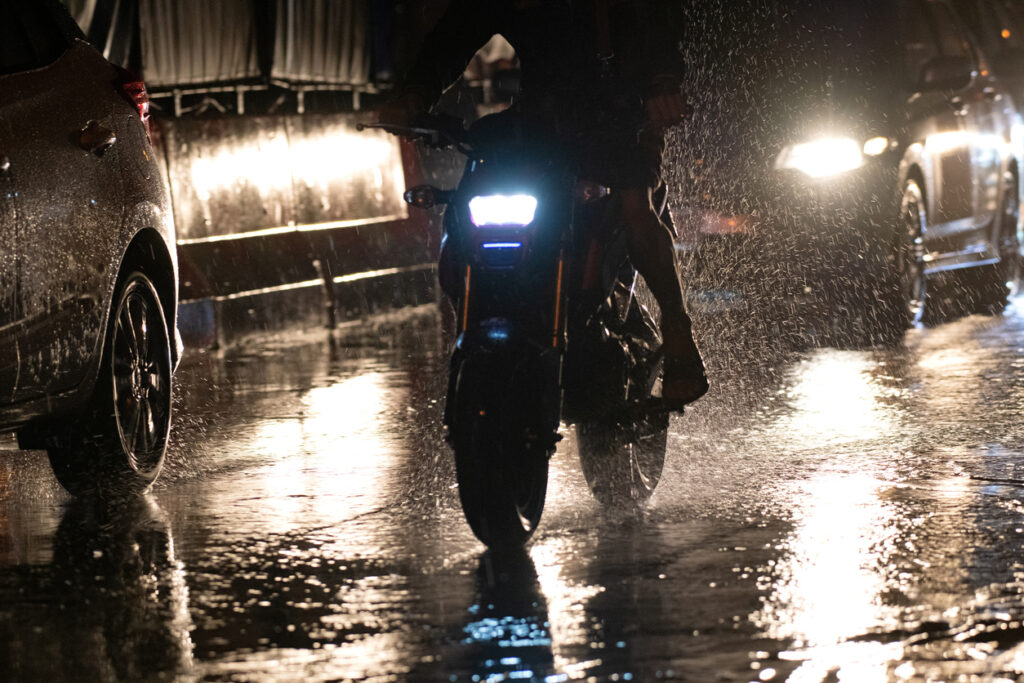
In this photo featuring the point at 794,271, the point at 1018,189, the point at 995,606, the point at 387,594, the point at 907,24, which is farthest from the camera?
the point at 1018,189

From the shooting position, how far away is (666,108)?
559cm

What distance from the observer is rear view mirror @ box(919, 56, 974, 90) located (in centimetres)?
1209

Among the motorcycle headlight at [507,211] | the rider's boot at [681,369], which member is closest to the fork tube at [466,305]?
the motorcycle headlight at [507,211]

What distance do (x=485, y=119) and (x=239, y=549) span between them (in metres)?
1.53

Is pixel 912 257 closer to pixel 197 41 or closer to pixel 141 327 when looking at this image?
pixel 197 41

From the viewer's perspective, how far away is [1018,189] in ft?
49.0

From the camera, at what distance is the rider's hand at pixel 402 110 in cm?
574

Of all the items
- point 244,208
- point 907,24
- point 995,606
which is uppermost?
point 907,24

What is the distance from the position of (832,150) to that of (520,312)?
671 cm

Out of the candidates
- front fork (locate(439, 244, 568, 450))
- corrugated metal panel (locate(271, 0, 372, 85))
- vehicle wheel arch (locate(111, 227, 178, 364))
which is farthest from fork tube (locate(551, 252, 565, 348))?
corrugated metal panel (locate(271, 0, 372, 85))

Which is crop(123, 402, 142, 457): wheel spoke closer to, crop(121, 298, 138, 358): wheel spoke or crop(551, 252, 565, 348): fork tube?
crop(121, 298, 138, 358): wheel spoke

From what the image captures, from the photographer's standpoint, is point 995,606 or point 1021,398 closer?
point 995,606

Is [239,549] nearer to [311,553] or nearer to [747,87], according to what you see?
[311,553]

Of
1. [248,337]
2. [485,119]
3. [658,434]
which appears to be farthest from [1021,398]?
[248,337]
